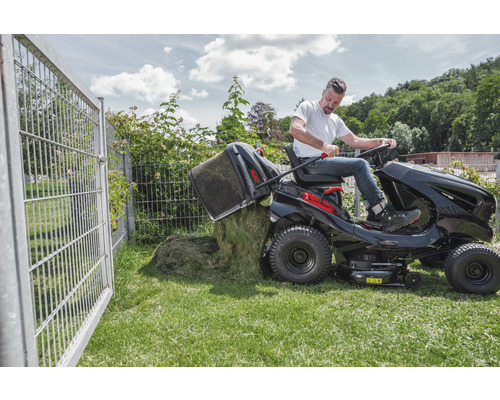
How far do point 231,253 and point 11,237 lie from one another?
278 centimetres

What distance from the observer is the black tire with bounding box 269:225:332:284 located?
137 inches

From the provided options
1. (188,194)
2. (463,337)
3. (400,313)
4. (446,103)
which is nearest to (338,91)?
(400,313)

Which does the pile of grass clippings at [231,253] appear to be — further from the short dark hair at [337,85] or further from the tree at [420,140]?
the tree at [420,140]

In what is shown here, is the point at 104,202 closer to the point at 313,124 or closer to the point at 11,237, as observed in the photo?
the point at 11,237

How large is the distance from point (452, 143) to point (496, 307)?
72368 mm

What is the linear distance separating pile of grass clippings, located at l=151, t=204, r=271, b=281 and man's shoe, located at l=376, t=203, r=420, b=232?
1.18m

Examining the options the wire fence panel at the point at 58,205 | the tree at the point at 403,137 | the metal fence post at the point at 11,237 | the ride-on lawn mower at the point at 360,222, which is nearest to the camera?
the metal fence post at the point at 11,237

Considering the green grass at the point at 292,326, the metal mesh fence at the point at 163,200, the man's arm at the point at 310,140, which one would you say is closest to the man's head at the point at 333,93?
the man's arm at the point at 310,140

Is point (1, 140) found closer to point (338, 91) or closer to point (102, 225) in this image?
point (102, 225)

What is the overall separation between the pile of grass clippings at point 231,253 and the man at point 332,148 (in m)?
0.83

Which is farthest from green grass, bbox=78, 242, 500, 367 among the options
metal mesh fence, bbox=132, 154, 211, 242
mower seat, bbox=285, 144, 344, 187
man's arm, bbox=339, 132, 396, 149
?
metal mesh fence, bbox=132, 154, 211, 242

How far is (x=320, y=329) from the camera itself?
2.49 meters

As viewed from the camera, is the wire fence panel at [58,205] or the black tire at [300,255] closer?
the wire fence panel at [58,205]

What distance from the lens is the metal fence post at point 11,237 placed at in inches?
51.7
